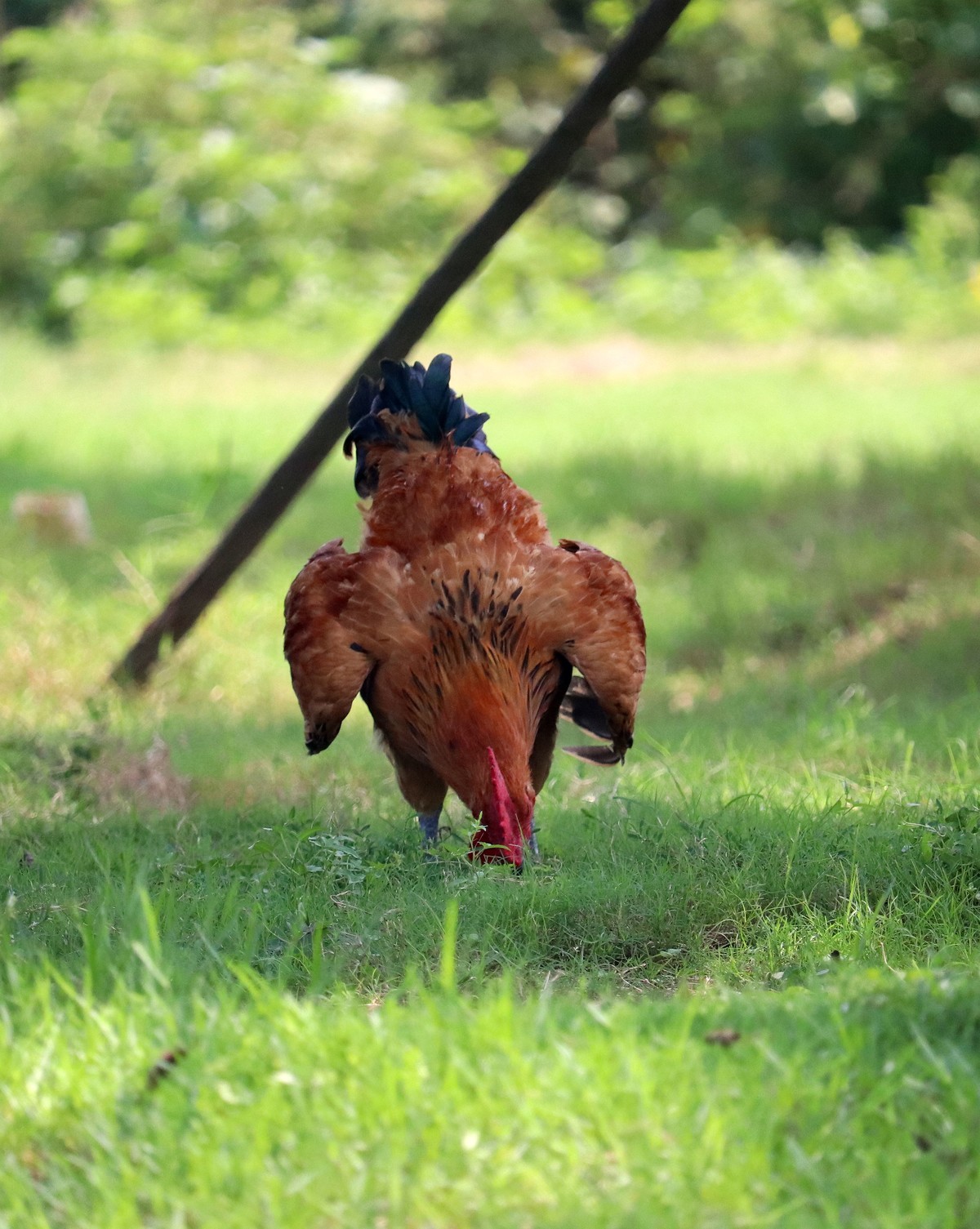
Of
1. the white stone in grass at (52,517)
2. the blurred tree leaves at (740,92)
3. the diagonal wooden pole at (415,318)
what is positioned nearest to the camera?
the diagonal wooden pole at (415,318)

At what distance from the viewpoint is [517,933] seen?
3766 millimetres

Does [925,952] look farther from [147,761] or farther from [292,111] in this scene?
[292,111]

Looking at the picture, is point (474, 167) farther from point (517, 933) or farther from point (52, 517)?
point (517, 933)

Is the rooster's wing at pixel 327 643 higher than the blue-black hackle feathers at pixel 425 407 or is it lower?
lower

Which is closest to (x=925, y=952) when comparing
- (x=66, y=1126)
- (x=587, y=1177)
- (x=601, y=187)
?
(x=587, y=1177)

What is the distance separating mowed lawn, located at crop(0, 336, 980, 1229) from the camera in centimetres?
246

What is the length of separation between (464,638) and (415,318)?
2.16 m

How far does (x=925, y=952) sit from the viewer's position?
3682 millimetres

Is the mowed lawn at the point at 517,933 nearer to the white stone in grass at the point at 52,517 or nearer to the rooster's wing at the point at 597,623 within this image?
the white stone in grass at the point at 52,517

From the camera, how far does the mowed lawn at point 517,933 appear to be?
2.46m

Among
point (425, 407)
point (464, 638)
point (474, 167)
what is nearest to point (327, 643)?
point (464, 638)

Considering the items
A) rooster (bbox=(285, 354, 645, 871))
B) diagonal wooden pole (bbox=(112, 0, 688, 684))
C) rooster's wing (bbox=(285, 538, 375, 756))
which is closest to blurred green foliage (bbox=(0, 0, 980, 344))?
diagonal wooden pole (bbox=(112, 0, 688, 684))

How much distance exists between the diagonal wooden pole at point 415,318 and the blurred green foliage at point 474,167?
384 inches

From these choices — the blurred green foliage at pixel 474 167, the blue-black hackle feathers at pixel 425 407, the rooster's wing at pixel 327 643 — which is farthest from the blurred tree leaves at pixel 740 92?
the rooster's wing at pixel 327 643
